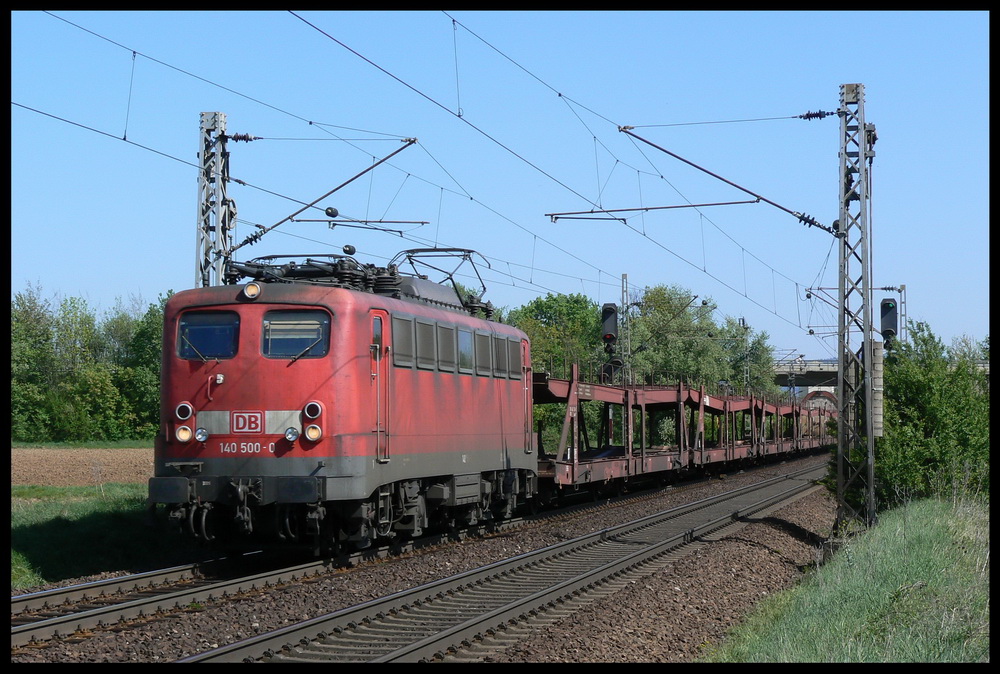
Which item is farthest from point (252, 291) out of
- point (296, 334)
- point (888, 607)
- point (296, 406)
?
point (888, 607)

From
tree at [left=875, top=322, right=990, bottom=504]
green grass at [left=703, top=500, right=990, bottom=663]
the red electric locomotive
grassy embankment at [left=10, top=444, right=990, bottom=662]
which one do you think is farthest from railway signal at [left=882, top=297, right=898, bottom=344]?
the red electric locomotive

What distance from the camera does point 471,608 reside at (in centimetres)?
1111

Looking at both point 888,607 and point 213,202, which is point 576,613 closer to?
point 888,607

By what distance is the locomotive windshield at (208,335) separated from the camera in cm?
1312

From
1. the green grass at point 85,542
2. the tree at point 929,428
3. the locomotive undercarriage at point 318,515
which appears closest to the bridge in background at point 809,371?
the tree at point 929,428

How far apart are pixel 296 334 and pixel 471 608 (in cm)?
403

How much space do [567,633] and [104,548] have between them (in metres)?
8.52

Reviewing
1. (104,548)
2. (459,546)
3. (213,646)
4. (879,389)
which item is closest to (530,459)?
(459,546)

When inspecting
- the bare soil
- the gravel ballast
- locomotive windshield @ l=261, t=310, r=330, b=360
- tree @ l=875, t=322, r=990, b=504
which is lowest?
the gravel ballast

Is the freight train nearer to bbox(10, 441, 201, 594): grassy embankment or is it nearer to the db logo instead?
the db logo

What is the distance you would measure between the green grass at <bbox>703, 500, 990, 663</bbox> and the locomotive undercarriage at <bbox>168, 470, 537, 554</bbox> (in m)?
4.89

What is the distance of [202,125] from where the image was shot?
20.2m

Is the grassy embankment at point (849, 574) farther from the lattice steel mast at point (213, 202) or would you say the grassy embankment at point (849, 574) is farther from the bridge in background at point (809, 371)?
the bridge in background at point (809, 371)

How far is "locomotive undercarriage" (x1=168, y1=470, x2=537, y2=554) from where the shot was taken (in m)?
12.6
